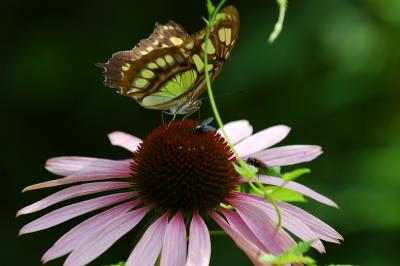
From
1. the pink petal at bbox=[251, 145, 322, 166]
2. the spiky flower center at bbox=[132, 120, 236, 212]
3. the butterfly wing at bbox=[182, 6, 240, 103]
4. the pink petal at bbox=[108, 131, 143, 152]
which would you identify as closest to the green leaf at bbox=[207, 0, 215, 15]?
the butterfly wing at bbox=[182, 6, 240, 103]

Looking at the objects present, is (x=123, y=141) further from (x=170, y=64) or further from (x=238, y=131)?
(x=170, y=64)

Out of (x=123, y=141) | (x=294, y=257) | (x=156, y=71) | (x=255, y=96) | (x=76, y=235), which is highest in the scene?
(x=255, y=96)

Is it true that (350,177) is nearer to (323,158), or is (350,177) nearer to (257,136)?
(323,158)

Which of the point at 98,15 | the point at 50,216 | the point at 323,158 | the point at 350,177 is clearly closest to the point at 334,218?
the point at 350,177

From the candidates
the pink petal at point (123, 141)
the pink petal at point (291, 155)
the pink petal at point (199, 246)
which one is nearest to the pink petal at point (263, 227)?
the pink petal at point (199, 246)

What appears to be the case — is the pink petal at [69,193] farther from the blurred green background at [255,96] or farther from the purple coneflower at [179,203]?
the blurred green background at [255,96]

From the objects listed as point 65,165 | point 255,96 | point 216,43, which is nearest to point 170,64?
point 216,43
